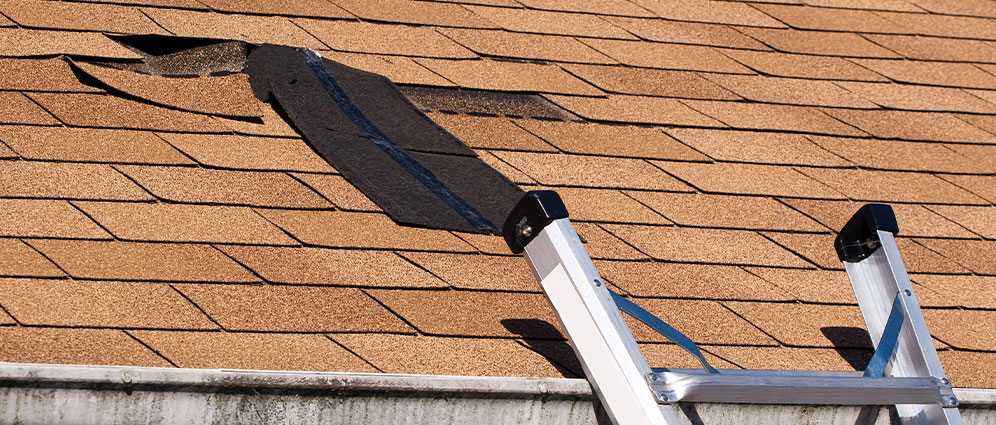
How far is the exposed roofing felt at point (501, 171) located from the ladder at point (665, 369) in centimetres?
21

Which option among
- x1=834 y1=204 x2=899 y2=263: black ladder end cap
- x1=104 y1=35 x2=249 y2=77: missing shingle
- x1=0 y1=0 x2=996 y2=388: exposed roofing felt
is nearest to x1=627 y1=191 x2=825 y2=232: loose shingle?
x1=0 y1=0 x2=996 y2=388: exposed roofing felt

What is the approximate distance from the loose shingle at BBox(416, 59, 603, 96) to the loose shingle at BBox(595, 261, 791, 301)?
97 centimetres

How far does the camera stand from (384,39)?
4.00m

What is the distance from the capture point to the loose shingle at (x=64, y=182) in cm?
293

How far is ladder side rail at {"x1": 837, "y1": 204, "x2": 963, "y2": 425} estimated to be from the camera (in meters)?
2.67

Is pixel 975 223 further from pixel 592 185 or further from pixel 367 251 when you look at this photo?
pixel 367 251

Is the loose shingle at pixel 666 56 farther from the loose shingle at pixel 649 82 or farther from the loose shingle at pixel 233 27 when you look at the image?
the loose shingle at pixel 233 27

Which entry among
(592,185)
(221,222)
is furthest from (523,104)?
(221,222)

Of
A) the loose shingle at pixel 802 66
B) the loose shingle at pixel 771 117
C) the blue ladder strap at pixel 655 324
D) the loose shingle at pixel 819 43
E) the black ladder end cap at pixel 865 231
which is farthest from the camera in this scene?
the loose shingle at pixel 819 43

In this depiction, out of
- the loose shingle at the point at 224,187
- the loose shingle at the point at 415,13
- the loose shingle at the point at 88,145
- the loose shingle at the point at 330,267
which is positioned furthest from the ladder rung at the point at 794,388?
the loose shingle at the point at 415,13

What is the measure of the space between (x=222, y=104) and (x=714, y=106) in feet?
5.46

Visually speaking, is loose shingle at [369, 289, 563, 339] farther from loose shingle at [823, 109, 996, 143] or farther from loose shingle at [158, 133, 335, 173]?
loose shingle at [823, 109, 996, 143]

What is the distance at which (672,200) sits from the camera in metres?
3.50

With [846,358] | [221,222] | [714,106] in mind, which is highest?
[714,106]
